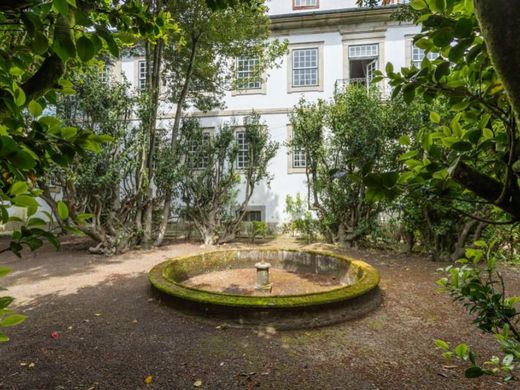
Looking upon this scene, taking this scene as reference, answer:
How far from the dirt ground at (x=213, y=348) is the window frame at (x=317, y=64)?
1127 cm

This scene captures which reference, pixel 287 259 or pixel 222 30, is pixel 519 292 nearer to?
pixel 287 259

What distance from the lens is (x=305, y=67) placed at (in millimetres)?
15258

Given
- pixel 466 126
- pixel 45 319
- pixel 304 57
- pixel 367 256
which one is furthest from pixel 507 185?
pixel 304 57

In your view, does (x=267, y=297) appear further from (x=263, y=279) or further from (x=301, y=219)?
(x=301, y=219)

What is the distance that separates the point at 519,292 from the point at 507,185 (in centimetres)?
675

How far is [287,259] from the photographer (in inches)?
336

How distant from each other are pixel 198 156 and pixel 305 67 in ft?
23.4

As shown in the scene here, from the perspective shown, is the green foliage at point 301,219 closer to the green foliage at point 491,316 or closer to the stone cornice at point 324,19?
the stone cornice at point 324,19

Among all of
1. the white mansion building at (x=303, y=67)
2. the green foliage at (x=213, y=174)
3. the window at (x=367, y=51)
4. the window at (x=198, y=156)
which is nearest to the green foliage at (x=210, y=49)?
the window at (x=198, y=156)

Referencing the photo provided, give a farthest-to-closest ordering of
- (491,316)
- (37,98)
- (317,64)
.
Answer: (317,64) < (491,316) < (37,98)

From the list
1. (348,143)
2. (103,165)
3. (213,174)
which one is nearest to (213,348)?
(103,165)

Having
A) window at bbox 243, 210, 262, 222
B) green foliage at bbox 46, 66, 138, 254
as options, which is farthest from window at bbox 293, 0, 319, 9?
window at bbox 243, 210, 262, 222

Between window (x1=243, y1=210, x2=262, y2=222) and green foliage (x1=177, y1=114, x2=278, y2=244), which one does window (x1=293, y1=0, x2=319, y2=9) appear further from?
window (x1=243, y1=210, x2=262, y2=222)

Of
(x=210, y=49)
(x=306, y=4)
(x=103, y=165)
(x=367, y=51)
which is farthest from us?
(x=306, y=4)
